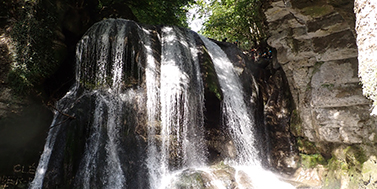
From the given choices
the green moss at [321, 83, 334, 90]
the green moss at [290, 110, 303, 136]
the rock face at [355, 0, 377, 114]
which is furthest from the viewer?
the green moss at [290, 110, 303, 136]

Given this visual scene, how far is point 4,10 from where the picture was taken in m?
5.71

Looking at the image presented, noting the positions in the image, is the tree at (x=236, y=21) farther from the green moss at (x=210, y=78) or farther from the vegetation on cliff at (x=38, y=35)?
the vegetation on cliff at (x=38, y=35)

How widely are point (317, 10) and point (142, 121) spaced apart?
Result: 4932mm

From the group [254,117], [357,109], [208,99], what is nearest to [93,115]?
[208,99]

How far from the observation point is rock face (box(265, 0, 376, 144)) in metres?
5.40

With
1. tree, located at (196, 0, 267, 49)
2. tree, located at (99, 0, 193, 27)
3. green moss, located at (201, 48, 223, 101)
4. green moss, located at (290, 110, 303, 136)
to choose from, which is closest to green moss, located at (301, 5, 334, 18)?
green moss, located at (201, 48, 223, 101)

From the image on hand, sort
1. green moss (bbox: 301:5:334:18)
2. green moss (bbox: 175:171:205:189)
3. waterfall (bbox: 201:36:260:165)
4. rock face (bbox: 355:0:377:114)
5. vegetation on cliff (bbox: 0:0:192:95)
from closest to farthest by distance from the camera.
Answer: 1. rock face (bbox: 355:0:377:114)
2. green moss (bbox: 175:171:205:189)
3. green moss (bbox: 301:5:334:18)
4. vegetation on cliff (bbox: 0:0:192:95)
5. waterfall (bbox: 201:36:260:165)

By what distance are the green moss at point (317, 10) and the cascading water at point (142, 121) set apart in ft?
10.0

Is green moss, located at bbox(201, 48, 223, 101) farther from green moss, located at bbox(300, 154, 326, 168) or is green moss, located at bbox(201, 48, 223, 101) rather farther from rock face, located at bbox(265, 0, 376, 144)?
green moss, located at bbox(300, 154, 326, 168)

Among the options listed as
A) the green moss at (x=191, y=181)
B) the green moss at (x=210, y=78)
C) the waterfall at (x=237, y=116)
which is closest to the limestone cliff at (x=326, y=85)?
the waterfall at (x=237, y=116)

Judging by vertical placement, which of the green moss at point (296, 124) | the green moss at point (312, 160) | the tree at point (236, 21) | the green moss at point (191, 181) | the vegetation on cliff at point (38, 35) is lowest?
the green moss at point (191, 181)

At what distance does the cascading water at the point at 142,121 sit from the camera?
5.20 meters

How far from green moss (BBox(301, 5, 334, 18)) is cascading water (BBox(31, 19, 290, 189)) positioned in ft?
10.0

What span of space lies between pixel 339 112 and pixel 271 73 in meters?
3.11
